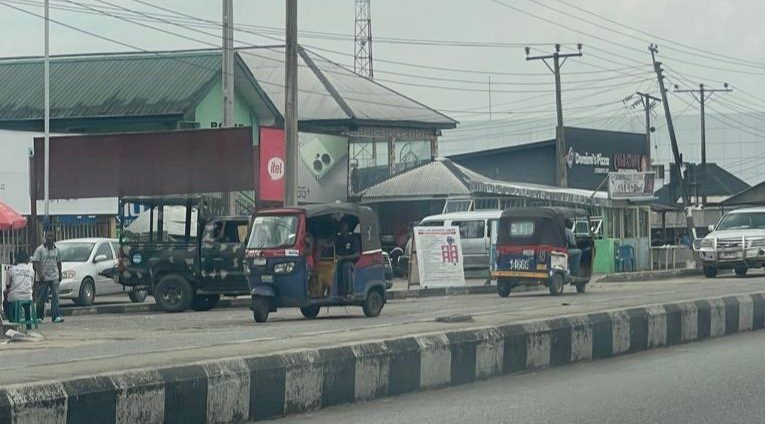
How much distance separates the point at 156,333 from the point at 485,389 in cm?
842

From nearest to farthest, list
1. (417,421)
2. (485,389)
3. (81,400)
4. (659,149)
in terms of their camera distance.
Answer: (81,400) < (417,421) < (485,389) < (659,149)

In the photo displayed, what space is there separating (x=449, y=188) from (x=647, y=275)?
790 centimetres

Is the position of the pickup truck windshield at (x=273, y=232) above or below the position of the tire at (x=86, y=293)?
above

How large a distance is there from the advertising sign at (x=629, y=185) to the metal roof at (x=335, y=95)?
11005 millimetres

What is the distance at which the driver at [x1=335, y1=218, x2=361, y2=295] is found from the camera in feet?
72.6

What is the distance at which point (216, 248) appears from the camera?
2653 cm

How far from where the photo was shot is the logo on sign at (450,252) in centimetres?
3162

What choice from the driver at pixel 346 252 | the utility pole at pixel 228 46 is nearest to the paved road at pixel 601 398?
the driver at pixel 346 252

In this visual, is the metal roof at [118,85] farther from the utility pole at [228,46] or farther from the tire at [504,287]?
the tire at [504,287]

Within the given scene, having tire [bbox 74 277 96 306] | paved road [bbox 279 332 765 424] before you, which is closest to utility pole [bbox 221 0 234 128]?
tire [bbox 74 277 96 306]

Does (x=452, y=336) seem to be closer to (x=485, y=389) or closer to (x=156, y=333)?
(x=485, y=389)

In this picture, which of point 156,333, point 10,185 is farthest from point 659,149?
point 156,333

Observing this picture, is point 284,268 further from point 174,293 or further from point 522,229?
point 522,229

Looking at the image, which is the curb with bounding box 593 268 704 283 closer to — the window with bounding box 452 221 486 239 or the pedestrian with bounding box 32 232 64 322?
the window with bounding box 452 221 486 239
